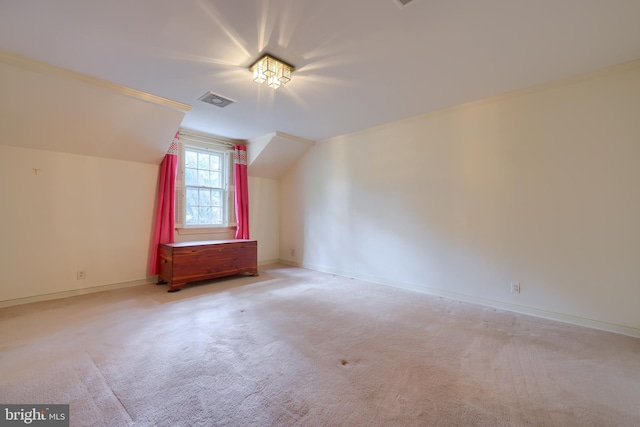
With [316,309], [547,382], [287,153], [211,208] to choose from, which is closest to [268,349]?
[316,309]

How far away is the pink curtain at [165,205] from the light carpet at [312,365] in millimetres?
1037

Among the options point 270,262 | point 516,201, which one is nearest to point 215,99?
point 270,262

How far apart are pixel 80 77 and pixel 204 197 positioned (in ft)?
7.56

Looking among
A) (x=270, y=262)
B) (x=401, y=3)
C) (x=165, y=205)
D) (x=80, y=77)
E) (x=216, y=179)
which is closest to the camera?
(x=401, y=3)

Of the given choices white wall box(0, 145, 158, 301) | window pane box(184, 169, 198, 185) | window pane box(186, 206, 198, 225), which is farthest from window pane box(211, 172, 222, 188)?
white wall box(0, 145, 158, 301)

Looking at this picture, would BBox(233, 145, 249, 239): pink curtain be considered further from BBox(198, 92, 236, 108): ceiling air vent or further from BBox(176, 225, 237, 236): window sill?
BBox(198, 92, 236, 108): ceiling air vent

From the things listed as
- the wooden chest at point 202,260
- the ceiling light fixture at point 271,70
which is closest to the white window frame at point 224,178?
the wooden chest at point 202,260

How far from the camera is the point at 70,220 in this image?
10.6ft

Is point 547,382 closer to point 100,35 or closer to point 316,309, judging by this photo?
point 316,309

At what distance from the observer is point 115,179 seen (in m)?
3.58

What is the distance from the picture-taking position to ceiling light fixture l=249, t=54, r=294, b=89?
2258 mm

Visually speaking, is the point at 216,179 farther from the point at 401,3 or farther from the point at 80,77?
the point at 401,3

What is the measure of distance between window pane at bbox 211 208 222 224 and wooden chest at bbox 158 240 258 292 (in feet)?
2.69

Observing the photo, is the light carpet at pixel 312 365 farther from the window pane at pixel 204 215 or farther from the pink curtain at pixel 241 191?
the pink curtain at pixel 241 191
